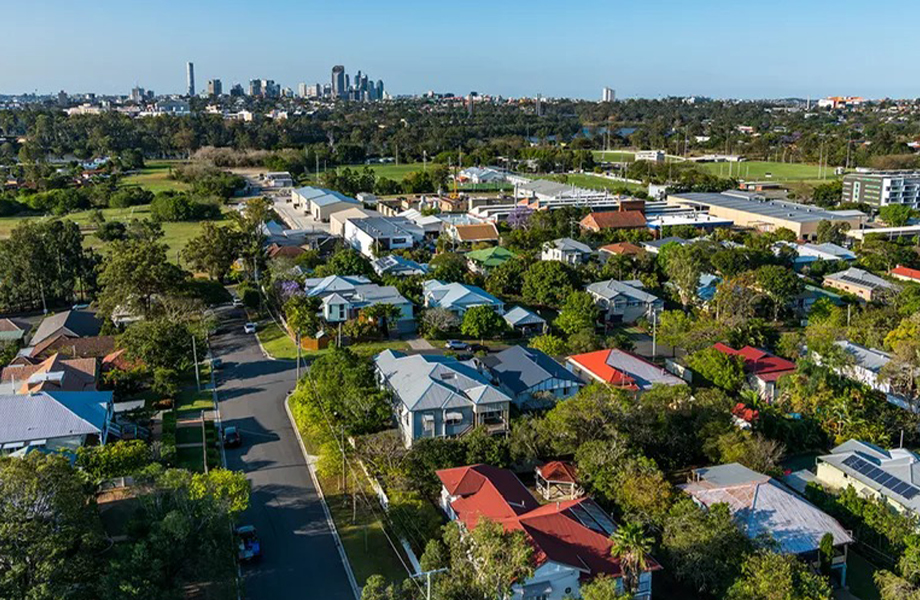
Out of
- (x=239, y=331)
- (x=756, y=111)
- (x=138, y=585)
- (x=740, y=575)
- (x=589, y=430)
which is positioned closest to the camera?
(x=138, y=585)

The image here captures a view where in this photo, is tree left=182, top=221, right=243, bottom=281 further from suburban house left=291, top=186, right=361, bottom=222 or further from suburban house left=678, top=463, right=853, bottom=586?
suburban house left=678, top=463, right=853, bottom=586

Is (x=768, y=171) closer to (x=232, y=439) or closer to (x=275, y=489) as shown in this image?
(x=232, y=439)

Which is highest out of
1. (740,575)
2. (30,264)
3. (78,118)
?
(78,118)

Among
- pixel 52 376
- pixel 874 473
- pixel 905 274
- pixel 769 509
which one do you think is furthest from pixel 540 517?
pixel 905 274

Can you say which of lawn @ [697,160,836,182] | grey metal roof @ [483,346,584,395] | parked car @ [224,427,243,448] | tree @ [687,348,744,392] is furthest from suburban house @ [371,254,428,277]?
lawn @ [697,160,836,182]

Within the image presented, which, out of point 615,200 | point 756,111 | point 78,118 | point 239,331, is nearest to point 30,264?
point 239,331

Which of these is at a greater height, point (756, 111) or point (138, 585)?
point (756, 111)

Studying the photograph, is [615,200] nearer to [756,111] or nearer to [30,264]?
[30,264]
